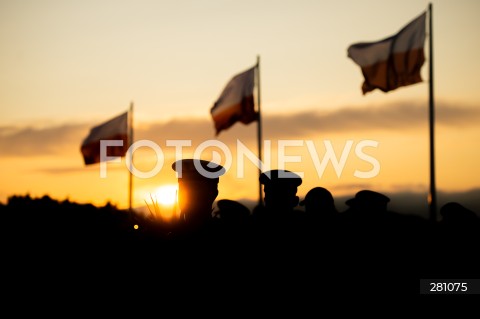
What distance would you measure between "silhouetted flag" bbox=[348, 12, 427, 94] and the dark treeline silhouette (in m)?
12.0

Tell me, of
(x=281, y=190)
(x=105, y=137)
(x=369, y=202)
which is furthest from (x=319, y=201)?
(x=105, y=137)

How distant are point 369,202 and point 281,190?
93 cm

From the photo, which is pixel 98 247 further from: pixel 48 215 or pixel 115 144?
pixel 115 144

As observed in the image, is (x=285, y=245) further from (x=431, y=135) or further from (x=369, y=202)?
(x=431, y=135)

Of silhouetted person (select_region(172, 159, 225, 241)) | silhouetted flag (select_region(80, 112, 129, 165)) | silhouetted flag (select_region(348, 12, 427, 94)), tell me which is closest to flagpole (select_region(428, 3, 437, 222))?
silhouetted flag (select_region(348, 12, 427, 94))

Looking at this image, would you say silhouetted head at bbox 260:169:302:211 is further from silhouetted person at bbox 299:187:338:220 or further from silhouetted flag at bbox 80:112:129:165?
silhouetted flag at bbox 80:112:129:165

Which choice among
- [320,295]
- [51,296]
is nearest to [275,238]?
[320,295]

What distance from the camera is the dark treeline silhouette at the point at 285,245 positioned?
825cm

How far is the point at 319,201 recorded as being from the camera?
346 inches

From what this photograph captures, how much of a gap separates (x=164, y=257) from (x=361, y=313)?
1920 millimetres

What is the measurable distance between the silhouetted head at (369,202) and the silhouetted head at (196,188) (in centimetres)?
146

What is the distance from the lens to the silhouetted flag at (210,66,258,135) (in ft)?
84.8

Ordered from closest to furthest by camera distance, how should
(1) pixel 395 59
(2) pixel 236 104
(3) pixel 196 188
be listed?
(3) pixel 196 188, (1) pixel 395 59, (2) pixel 236 104

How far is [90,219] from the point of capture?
33.2 ft
